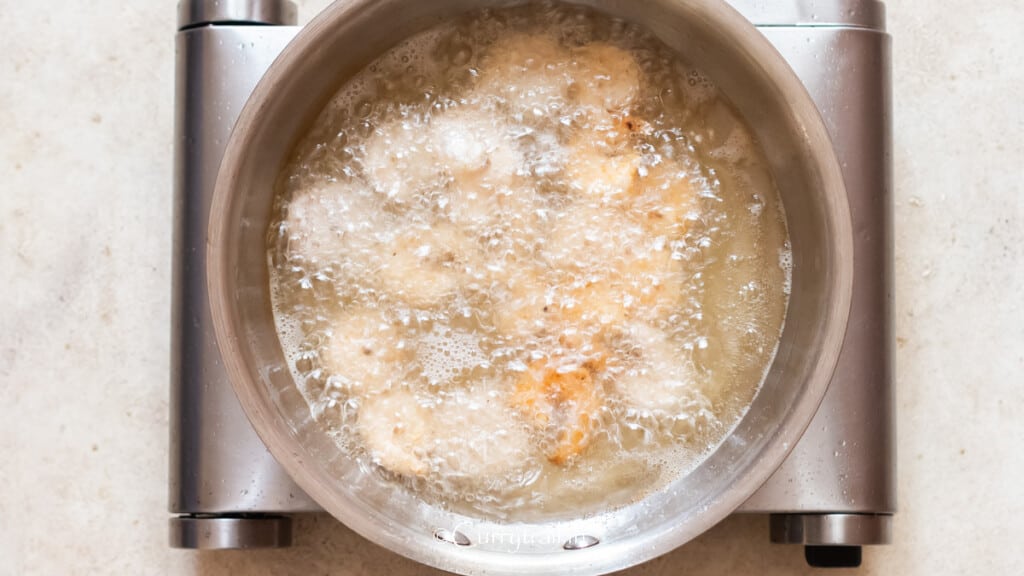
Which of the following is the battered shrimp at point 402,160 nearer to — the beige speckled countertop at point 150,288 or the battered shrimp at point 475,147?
the battered shrimp at point 475,147

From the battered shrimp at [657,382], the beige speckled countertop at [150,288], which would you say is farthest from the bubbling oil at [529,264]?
the beige speckled countertop at [150,288]

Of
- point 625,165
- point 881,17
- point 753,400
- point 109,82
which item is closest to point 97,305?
point 109,82

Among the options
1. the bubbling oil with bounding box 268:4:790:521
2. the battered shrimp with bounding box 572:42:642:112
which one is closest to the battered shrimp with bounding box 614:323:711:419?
the bubbling oil with bounding box 268:4:790:521

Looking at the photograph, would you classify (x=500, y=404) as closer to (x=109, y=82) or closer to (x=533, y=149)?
(x=533, y=149)

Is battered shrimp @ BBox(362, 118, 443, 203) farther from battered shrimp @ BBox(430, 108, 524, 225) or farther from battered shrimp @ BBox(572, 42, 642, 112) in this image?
battered shrimp @ BBox(572, 42, 642, 112)

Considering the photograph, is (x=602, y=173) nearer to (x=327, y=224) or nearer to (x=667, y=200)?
(x=667, y=200)

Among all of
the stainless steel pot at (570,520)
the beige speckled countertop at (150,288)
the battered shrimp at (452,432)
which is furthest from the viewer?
the beige speckled countertop at (150,288)
